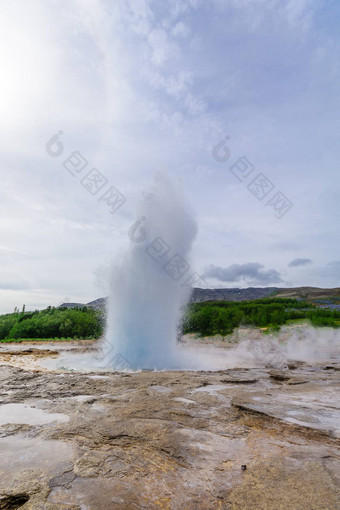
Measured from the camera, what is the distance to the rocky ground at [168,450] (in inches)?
Result: 121

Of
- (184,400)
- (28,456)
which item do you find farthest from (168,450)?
(184,400)

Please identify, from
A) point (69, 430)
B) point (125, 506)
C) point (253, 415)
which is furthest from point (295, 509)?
point (69, 430)

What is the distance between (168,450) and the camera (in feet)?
13.6

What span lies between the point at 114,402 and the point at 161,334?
29.3 feet

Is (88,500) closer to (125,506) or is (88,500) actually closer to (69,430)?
(125,506)

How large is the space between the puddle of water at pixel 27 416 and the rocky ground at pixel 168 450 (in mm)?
20

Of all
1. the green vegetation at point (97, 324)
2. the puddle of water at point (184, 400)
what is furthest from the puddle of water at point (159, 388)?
the green vegetation at point (97, 324)

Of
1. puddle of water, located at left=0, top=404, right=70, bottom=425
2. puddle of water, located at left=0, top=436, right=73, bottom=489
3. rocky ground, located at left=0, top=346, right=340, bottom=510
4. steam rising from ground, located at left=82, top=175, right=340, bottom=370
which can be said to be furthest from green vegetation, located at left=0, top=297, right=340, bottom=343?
puddle of water, located at left=0, top=436, right=73, bottom=489

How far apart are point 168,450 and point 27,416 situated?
315cm

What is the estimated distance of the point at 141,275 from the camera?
16.2 metres

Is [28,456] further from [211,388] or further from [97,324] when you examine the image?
[97,324]

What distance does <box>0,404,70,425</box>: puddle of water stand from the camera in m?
5.42

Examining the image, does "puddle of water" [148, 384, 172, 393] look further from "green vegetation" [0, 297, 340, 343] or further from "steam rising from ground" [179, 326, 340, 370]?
"green vegetation" [0, 297, 340, 343]

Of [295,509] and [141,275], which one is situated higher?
[141,275]
